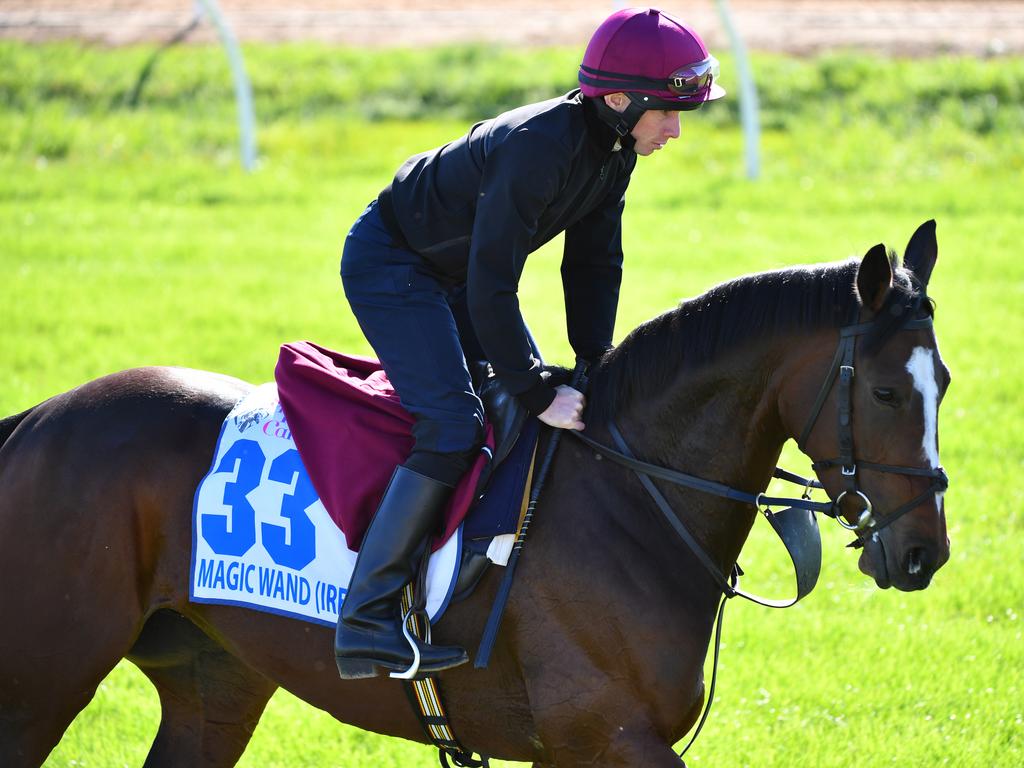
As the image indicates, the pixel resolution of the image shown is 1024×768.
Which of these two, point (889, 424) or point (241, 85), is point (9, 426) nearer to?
point (889, 424)

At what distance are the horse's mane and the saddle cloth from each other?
1.10 feet

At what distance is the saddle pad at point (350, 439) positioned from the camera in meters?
3.98

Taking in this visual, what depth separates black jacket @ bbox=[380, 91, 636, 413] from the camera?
3.71 meters

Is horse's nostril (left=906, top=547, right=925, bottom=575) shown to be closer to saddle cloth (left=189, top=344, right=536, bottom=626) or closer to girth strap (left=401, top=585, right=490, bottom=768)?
saddle cloth (left=189, top=344, right=536, bottom=626)

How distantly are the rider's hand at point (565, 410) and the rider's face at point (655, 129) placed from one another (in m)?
0.78

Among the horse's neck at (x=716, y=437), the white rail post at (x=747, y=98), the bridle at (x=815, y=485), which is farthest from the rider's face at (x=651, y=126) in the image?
the white rail post at (x=747, y=98)

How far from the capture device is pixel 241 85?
48.6 feet

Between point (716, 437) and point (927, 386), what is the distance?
2.17ft

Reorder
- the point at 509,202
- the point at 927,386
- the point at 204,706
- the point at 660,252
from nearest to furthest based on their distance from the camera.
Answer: the point at 927,386 < the point at 509,202 < the point at 204,706 < the point at 660,252

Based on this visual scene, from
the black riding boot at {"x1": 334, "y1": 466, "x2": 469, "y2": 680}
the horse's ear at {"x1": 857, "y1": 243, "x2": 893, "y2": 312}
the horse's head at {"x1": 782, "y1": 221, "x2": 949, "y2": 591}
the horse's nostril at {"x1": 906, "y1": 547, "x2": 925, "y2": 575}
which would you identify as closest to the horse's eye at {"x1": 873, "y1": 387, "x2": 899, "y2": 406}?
the horse's head at {"x1": 782, "y1": 221, "x2": 949, "y2": 591}

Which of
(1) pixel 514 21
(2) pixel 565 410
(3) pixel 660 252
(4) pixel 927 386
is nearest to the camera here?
(4) pixel 927 386

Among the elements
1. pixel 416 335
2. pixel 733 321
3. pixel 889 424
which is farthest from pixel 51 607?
pixel 889 424

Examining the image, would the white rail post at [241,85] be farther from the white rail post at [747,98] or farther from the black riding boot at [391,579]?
the black riding boot at [391,579]

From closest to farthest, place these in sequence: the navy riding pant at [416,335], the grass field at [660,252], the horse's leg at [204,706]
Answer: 1. the navy riding pant at [416,335]
2. the horse's leg at [204,706]
3. the grass field at [660,252]
